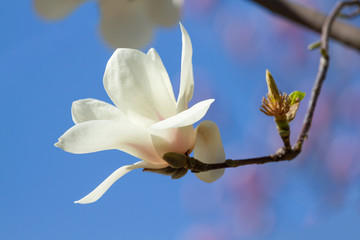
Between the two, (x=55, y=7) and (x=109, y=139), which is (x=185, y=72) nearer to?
(x=109, y=139)

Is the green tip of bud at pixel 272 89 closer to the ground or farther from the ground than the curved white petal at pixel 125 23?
closer to the ground

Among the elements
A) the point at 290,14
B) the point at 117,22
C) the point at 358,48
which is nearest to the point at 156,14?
the point at 117,22

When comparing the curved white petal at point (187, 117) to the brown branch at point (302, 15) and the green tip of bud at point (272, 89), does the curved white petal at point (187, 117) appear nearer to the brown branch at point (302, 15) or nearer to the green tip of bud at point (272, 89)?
the green tip of bud at point (272, 89)

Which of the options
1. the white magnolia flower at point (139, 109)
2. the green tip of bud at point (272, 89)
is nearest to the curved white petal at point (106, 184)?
the white magnolia flower at point (139, 109)

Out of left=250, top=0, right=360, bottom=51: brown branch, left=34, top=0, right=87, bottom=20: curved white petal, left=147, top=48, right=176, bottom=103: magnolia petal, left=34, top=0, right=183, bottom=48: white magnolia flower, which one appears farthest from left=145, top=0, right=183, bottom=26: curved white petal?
left=147, top=48, right=176, bottom=103: magnolia petal

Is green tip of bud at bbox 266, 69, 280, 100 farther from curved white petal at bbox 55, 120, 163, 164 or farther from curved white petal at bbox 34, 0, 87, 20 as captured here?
curved white petal at bbox 34, 0, 87, 20
